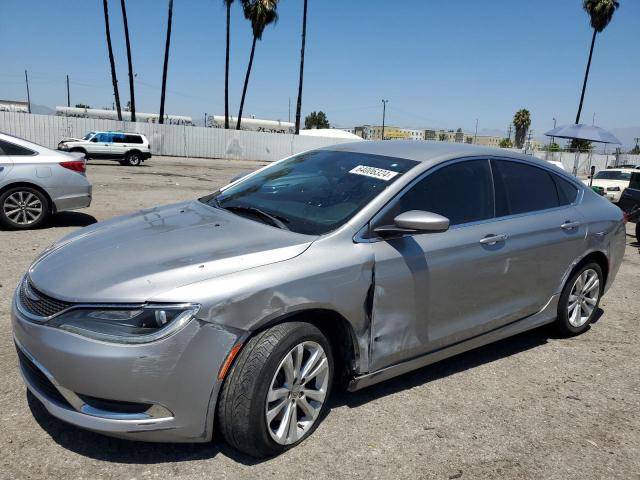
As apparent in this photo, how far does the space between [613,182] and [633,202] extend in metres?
7.33

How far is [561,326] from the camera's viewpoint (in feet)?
14.6

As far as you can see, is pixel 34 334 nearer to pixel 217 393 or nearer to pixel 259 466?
pixel 217 393

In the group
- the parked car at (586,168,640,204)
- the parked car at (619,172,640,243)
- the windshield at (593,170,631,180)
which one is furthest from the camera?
the windshield at (593,170,631,180)

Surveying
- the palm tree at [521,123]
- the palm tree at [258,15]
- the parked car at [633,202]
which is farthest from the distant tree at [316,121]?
the parked car at [633,202]

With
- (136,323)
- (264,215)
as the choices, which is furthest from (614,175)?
(136,323)

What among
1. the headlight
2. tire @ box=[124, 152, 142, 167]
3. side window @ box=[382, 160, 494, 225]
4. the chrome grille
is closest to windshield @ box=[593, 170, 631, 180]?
side window @ box=[382, 160, 494, 225]

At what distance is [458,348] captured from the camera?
11.5ft

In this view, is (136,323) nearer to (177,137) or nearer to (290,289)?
(290,289)

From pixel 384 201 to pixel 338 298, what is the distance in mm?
703

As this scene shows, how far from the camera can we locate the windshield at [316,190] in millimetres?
3119

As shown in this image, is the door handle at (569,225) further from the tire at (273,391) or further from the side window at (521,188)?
the tire at (273,391)

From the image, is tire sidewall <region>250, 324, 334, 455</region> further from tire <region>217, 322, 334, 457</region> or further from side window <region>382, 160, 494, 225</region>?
side window <region>382, 160, 494, 225</region>

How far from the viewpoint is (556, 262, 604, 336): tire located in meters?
4.32

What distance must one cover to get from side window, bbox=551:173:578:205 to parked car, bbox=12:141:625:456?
0.07m
